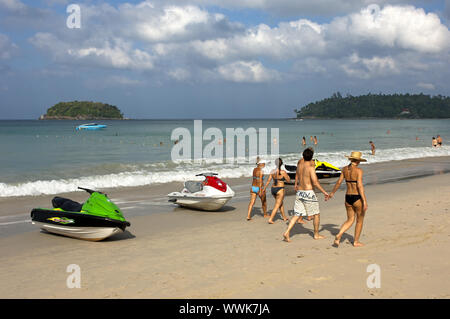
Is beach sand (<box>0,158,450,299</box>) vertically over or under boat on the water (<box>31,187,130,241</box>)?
under

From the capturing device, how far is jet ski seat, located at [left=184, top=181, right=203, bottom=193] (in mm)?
11648

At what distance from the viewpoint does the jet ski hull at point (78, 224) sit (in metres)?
8.14

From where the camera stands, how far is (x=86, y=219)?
27.0ft

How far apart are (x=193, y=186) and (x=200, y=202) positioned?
1.90ft

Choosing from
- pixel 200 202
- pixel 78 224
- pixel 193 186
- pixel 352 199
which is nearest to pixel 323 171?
pixel 193 186

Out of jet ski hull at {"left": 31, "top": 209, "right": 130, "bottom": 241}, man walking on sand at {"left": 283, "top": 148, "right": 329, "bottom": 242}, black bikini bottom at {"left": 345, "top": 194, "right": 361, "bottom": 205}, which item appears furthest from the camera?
jet ski hull at {"left": 31, "top": 209, "right": 130, "bottom": 241}

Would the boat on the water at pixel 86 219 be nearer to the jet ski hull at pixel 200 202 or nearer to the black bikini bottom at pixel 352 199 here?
the jet ski hull at pixel 200 202

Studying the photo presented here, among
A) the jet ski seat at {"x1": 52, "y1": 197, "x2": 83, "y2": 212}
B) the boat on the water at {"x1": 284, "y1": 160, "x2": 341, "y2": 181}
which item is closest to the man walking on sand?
the jet ski seat at {"x1": 52, "y1": 197, "x2": 83, "y2": 212}

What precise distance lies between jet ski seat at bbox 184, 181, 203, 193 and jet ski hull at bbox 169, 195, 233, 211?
0.23 metres

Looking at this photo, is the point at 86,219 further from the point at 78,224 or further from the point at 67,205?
the point at 67,205

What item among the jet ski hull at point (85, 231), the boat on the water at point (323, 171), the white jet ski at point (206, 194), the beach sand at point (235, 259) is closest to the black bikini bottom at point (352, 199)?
the beach sand at point (235, 259)

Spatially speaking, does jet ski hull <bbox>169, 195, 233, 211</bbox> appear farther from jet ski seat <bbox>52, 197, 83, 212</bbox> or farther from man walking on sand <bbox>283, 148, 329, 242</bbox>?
jet ski seat <bbox>52, 197, 83, 212</bbox>
